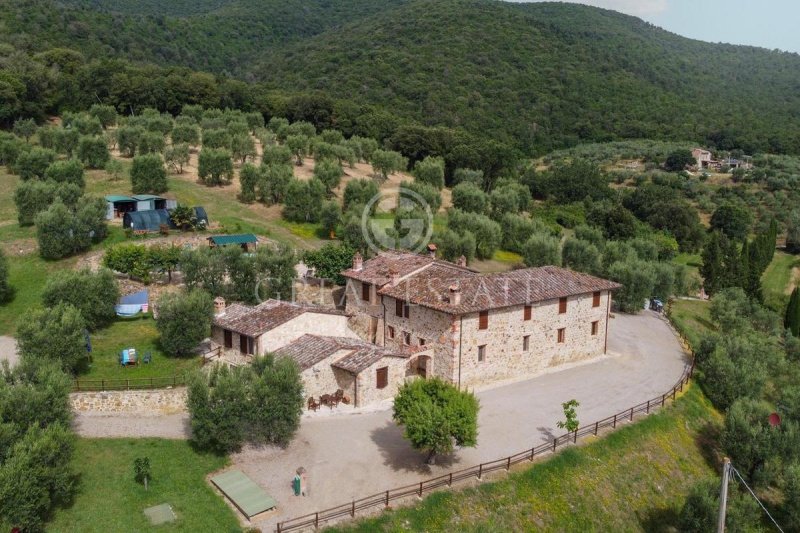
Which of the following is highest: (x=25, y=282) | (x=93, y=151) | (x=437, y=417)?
(x=93, y=151)

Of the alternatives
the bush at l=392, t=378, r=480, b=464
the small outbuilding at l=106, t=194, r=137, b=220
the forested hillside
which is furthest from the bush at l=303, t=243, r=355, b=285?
the forested hillside

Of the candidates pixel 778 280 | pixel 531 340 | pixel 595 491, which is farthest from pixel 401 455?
pixel 778 280

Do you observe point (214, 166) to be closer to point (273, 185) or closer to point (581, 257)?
point (273, 185)

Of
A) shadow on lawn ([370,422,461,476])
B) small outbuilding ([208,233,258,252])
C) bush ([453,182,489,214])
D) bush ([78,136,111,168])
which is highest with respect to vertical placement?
bush ([78,136,111,168])

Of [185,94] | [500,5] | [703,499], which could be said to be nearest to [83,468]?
[703,499]

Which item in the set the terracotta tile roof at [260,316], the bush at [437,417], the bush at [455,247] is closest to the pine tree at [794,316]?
the bush at [455,247]

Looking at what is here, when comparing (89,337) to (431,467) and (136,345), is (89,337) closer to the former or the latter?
(136,345)

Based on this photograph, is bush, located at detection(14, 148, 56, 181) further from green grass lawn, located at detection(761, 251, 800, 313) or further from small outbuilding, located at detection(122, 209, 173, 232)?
green grass lawn, located at detection(761, 251, 800, 313)
